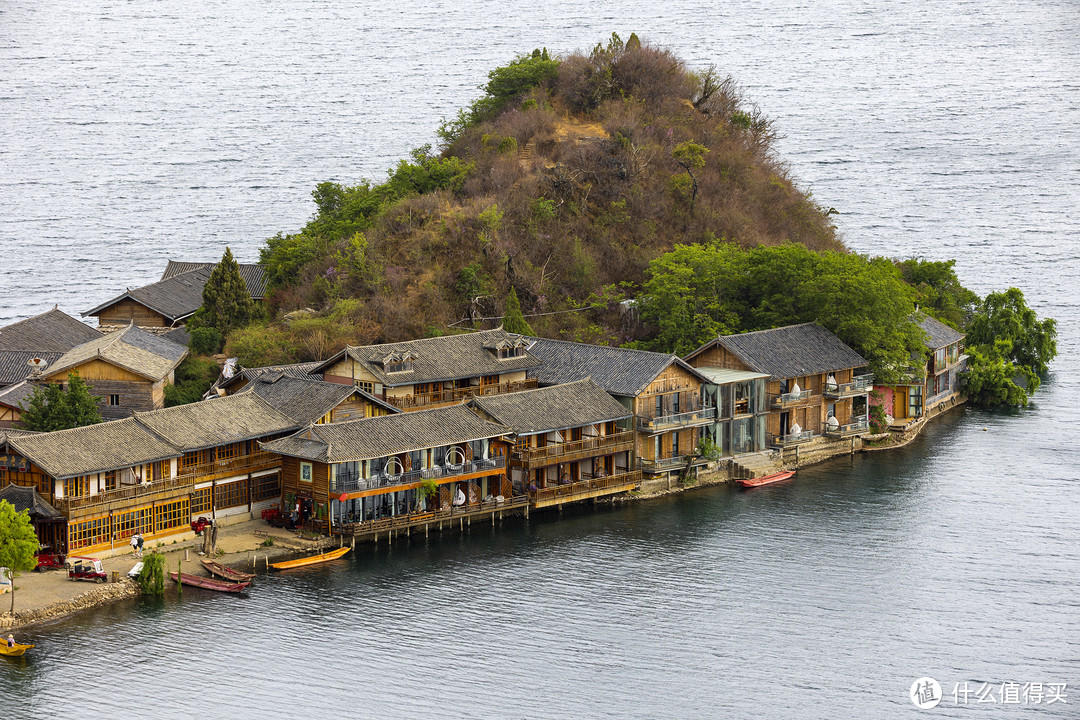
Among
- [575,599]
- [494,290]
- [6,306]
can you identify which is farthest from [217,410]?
[6,306]

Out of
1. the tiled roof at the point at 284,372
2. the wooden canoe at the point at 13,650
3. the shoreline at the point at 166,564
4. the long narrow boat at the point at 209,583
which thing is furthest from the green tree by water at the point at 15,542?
the tiled roof at the point at 284,372

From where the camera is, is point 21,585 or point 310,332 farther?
point 310,332

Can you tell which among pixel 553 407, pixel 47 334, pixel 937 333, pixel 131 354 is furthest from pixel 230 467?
pixel 937 333

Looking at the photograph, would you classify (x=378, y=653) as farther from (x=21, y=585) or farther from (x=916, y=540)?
(x=916, y=540)

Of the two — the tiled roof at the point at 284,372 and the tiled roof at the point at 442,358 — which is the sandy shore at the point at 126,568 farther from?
the tiled roof at the point at 442,358

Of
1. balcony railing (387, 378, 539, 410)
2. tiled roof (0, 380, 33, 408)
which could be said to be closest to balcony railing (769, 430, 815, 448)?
balcony railing (387, 378, 539, 410)

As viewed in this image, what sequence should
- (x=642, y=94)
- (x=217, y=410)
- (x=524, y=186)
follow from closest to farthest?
(x=217, y=410)
(x=524, y=186)
(x=642, y=94)
